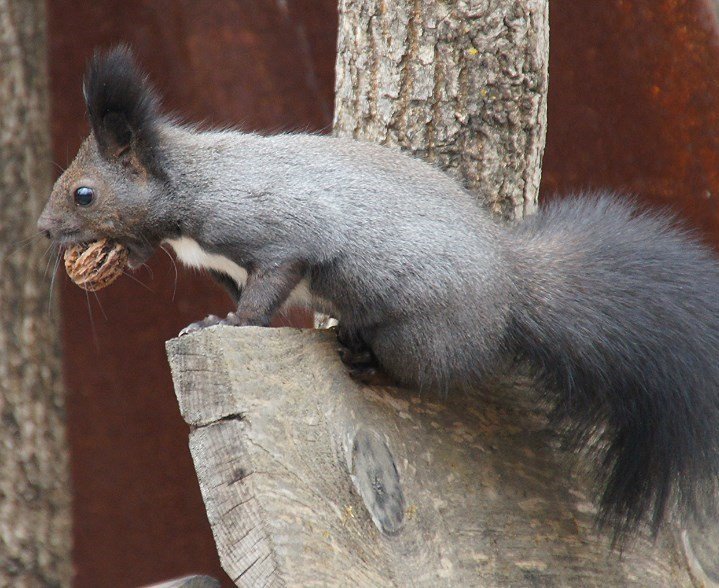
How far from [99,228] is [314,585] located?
1.17 meters

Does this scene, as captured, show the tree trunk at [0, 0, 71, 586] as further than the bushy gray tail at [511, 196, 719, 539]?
Yes

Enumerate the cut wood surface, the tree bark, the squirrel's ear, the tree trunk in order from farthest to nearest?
the tree trunk
the tree bark
the squirrel's ear
the cut wood surface

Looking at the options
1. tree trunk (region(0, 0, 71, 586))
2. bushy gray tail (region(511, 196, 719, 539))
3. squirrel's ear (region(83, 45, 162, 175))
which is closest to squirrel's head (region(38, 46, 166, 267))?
squirrel's ear (region(83, 45, 162, 175))

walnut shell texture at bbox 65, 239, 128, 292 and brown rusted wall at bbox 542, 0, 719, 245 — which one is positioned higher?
brown rusted wall at bbox 542, 0, 719, 245

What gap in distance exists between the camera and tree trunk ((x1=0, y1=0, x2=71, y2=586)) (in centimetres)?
388

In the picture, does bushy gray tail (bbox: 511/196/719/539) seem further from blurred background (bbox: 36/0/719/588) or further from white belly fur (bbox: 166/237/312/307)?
blurred background (bbox: 36/0/719/588)

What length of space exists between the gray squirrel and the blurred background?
1.16 metres

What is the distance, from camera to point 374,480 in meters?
2.23

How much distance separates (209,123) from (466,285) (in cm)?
222

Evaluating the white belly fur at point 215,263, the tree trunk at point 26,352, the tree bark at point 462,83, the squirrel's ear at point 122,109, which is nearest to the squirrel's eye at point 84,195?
the squirrel's ear at point 122,109

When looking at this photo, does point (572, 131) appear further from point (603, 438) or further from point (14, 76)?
point (14, 76)

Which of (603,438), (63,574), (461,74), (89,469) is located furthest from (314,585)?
(89,469)

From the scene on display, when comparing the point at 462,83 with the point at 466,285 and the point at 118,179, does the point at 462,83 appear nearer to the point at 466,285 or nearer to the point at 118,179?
the point at 466,285

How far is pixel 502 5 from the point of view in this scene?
9.75ft
